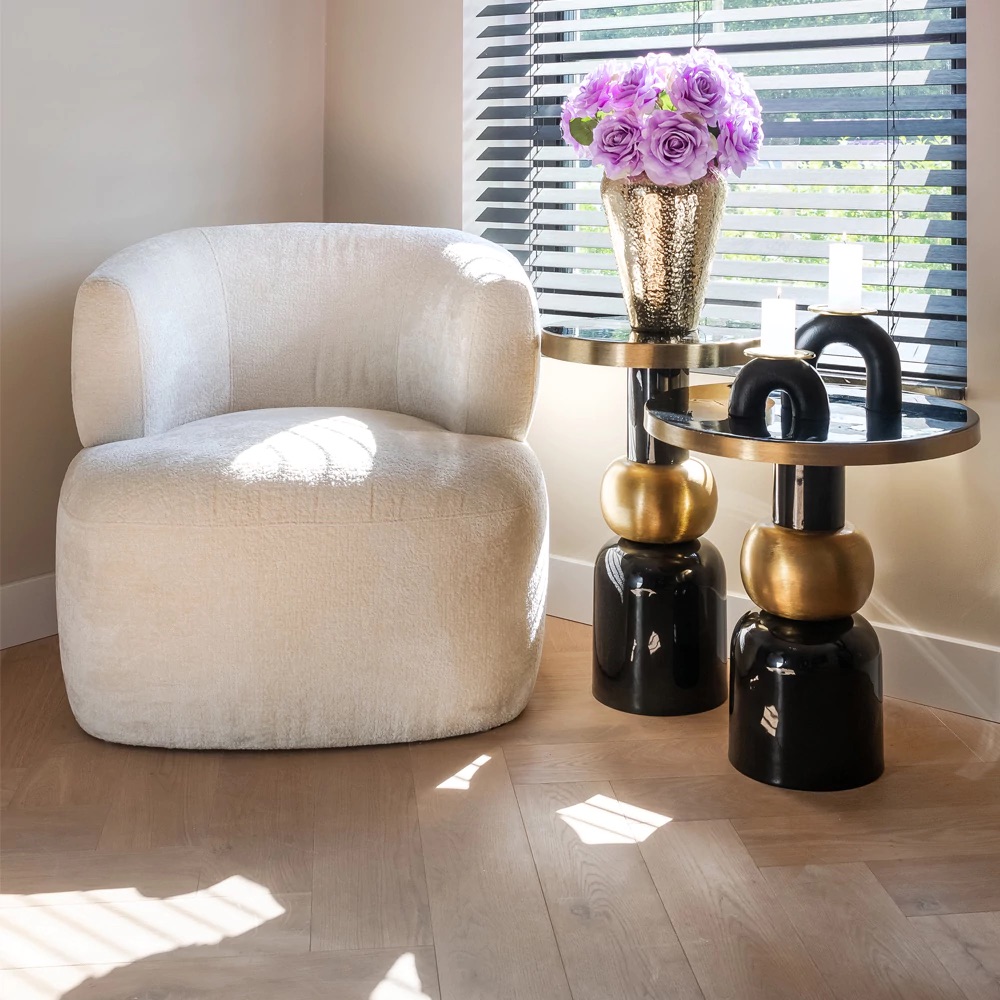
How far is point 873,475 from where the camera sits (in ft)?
7.06

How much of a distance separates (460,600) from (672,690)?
0.42 metres

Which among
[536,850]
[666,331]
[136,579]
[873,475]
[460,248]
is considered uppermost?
[460,248]

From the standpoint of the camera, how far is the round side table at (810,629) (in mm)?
1739

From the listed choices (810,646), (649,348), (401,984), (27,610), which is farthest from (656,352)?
(27,610)

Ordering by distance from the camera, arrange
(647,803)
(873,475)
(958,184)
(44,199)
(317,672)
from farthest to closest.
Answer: (44,199) < (873,475) < (958,184) < (317,672) < (647,803)

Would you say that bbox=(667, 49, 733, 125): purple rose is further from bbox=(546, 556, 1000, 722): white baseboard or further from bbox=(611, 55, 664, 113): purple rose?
bbox=(546, 556, 1000, 722): white baseboard

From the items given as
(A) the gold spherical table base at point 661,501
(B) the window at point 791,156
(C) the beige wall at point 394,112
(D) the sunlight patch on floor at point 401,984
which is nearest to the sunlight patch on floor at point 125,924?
(D) the sunlight patch on floor at point 401,984

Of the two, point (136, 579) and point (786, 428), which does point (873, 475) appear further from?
point (136, 579)

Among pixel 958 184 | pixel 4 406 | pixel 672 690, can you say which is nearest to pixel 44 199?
pixel 4 406

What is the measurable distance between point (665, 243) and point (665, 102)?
216mm

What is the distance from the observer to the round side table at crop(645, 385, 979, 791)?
5.71ft

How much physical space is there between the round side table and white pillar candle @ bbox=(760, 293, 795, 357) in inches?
3.2

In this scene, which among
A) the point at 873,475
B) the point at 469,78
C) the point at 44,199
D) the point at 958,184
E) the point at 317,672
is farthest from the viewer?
the point at 469,78

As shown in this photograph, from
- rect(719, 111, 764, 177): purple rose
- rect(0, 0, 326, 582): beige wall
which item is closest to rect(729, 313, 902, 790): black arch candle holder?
rect(719, 111, 764, 177): purple rose
